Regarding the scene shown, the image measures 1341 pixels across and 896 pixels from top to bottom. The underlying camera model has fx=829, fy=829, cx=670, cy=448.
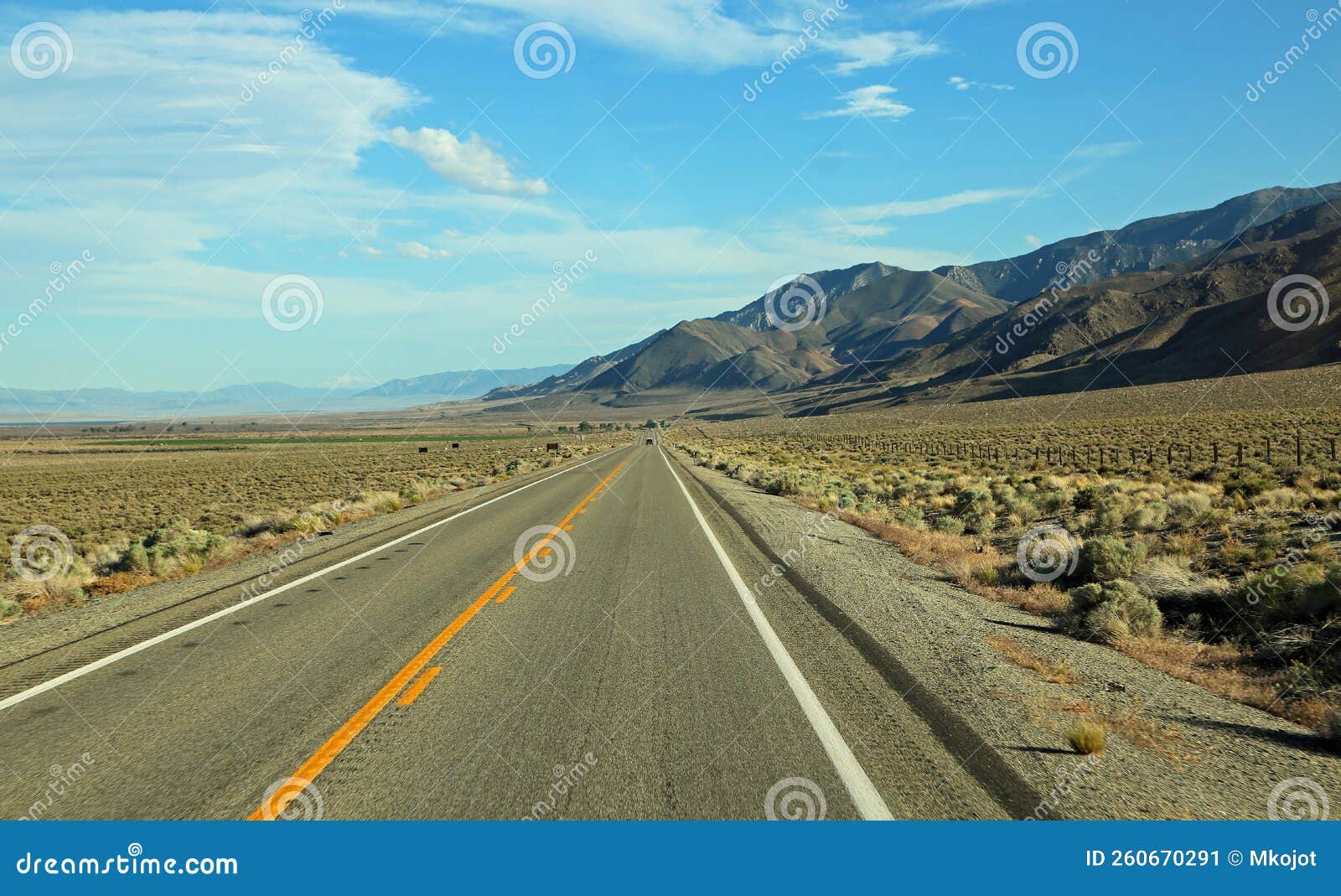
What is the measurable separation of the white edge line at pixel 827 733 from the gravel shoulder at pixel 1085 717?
0.70m

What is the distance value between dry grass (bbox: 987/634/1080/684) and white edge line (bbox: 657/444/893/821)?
206 cm

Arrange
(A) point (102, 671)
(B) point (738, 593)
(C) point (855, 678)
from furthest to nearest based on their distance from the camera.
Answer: (B) point (738, 593) < (A) point (102, 671) < (C) point (855, 678)

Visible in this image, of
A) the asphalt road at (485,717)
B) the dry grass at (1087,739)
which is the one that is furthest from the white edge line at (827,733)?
the dry grass at (1087,739)

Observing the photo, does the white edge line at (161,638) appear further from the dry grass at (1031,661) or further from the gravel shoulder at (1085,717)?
the dry grass at (1031,661)

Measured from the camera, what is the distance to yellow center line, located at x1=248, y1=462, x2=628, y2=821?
4.32 m

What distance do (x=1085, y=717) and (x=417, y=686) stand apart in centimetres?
491

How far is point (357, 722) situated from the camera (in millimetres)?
5566

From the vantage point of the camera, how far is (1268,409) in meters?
60.8

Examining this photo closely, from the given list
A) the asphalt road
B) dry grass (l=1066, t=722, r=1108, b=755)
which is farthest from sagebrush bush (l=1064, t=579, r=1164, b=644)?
dry grass (l=1066, t=722, r=1108, b=755)

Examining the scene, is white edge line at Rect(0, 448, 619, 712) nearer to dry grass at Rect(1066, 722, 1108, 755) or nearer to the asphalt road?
the asphalt road

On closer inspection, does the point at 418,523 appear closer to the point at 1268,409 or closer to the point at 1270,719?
the point at 1270,719

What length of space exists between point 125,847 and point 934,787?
4.04 meters

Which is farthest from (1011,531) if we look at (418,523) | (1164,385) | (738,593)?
(1164,385)

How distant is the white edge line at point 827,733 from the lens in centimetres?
423
